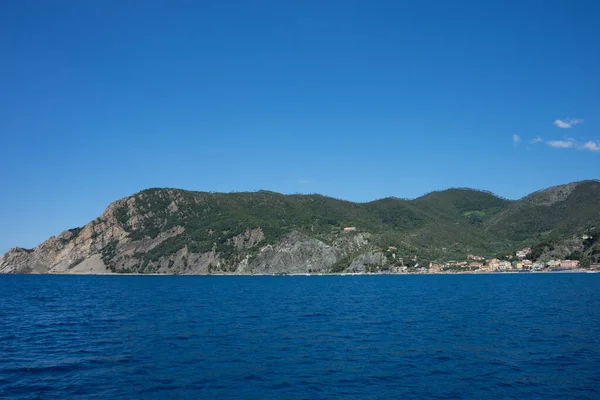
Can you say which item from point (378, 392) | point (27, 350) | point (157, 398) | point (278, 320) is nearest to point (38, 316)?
point (27, 350)

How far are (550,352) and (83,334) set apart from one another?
39.5 meters

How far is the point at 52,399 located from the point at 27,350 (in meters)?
14.3

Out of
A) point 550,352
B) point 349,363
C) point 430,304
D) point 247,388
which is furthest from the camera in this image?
point 430,304

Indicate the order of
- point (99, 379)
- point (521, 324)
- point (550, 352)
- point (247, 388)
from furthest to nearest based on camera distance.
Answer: point (521, 324) < point (550, 352) < point (99, 379) < point (247, 388)

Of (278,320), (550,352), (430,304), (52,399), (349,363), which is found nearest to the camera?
(52,399)

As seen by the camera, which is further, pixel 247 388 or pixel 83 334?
pixel 83 334

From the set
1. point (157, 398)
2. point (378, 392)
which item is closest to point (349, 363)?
point (378, 392)

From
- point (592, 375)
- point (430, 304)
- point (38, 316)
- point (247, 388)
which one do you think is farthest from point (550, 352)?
point (38, 316)

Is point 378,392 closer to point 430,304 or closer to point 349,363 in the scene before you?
point 349,363

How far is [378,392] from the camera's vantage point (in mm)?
24672

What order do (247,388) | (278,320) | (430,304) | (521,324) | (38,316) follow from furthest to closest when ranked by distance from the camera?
1. (430,304)
2. (38,316)
3. (278,320)
4. (521,324)
5. (247,388)

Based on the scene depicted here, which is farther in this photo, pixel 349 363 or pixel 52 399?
pixel 349 363

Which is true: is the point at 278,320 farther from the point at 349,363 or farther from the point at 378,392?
the point at 378,392

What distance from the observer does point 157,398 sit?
23.7 meters
